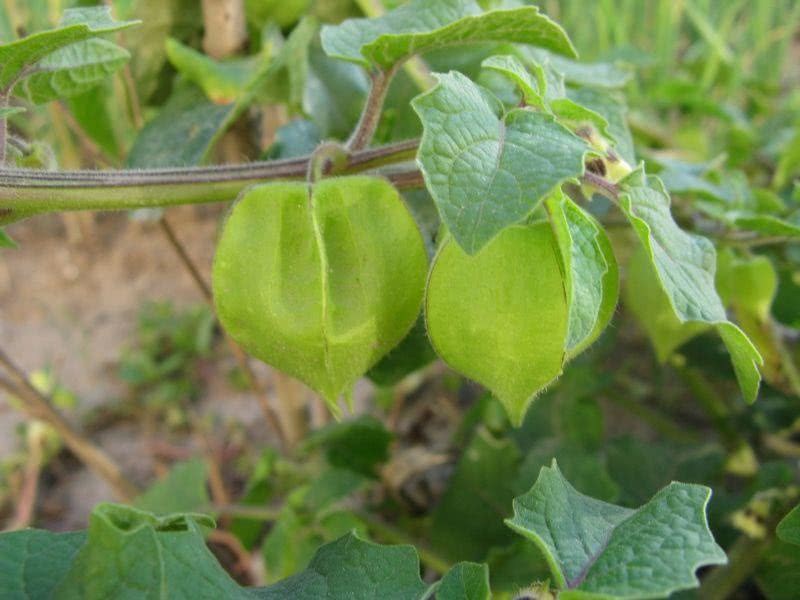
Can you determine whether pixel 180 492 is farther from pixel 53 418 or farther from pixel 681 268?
pixel 681 268

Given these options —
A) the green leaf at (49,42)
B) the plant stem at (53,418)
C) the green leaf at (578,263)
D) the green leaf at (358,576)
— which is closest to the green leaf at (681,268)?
the green leaf at (578,263)

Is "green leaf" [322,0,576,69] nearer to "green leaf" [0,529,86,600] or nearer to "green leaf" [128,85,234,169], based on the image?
"green leaf" [128,85,234,169]

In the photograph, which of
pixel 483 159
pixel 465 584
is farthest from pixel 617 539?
pixel 483 159

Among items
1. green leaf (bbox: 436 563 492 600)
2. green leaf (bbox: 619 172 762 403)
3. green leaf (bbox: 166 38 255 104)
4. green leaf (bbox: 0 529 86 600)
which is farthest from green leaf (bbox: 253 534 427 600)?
green leaf (bbox: 166 38 255 104)

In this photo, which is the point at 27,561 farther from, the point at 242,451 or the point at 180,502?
the point at 242,451

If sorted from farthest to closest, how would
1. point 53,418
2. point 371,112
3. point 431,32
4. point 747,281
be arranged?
1. point 53,418
2. point 747,281
3. point 371,112
4. point 431,32
